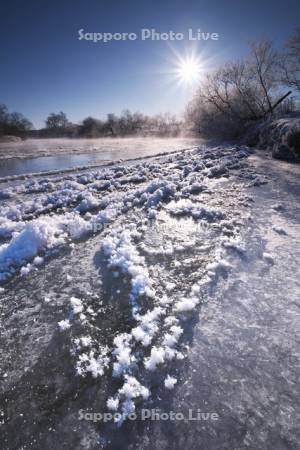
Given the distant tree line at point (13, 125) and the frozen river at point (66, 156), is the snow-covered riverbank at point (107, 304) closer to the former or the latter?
the frozen river at point (66, 156)

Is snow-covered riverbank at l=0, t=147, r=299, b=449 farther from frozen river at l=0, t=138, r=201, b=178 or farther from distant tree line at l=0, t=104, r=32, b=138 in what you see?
distant tree line at l=0, t=104, r=32, b=138

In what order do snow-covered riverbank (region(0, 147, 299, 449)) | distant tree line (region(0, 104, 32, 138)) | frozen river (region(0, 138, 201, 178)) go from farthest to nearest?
distant tree line (region(0, 104, 32, 138))
frozen river (region(0, 138, 201, 178))
snow-covered riverbank (region(0, 147, 299, 449))

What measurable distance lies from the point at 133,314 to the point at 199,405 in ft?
2.80

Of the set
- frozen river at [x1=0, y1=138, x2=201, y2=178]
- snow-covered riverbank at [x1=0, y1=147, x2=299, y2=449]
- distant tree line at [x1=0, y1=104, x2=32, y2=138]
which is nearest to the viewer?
snow-covered riverbank at [x1=0, y1=147, x2=299, y2=449]

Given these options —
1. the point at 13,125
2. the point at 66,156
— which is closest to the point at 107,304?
the point at 66,156

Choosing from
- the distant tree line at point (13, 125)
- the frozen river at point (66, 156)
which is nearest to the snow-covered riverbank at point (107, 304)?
the frozen river at point (66, 156)

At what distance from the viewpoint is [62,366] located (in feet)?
5.78

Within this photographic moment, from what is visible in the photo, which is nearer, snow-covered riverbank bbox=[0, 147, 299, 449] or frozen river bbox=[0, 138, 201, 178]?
snow-covered riverbank bbox=[0, 147, 299, 449]

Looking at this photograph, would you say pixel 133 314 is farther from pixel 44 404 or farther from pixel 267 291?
pixel 267 291

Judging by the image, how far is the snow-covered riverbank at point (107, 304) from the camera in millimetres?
1523

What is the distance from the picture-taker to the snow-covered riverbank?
5.00 ft

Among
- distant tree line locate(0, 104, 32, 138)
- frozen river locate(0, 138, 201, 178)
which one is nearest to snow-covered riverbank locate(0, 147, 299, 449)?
frozen river locate(0, 138, 201, 178)

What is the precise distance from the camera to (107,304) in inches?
91.0

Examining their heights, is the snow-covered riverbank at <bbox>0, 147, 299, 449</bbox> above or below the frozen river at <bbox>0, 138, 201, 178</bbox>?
below
